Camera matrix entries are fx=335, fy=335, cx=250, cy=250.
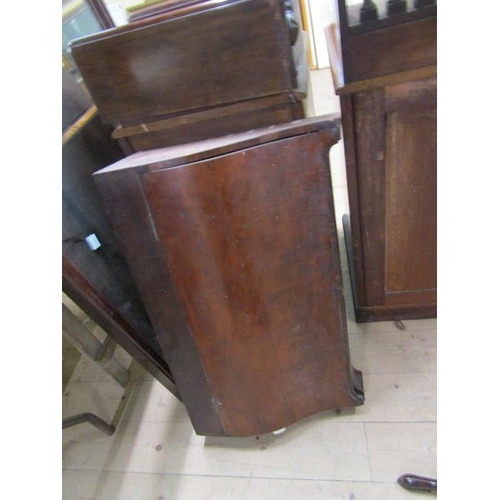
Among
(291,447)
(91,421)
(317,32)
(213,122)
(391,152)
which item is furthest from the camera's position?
(317,32)

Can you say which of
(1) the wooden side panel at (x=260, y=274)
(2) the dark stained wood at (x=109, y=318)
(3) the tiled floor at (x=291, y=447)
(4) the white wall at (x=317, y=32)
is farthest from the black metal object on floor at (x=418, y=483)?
(4) the white wall at (x=317, y=32)

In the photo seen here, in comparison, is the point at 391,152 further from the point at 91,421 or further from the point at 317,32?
the point at 317,32

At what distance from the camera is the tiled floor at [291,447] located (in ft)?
3.08

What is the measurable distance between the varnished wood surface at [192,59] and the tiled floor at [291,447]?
3.10 ft

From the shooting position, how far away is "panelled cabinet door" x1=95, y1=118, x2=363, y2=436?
2.06 ft

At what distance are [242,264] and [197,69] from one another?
397 mm

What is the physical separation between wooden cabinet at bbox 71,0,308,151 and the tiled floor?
893mm

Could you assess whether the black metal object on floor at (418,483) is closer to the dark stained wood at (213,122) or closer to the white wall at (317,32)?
the dark stained wood at (213,122)

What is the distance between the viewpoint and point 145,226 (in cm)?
69

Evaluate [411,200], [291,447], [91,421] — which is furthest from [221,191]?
[91,421]

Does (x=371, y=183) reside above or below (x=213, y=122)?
below

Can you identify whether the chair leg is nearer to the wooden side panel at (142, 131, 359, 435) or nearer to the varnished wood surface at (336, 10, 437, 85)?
the wooden side panel at (142, 131, 359, 435)

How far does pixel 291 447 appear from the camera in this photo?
102cm
